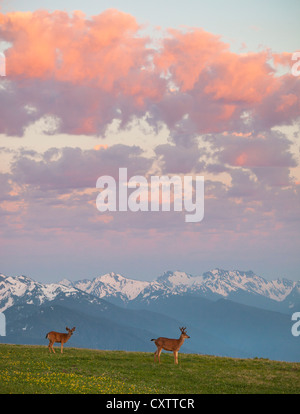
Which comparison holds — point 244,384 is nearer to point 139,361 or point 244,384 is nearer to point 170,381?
point 170,381

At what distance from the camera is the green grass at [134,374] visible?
35438 mm

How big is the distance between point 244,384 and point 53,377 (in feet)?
51.3

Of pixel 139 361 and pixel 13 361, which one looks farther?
pixel 139 361

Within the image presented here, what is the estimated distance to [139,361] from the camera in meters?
48.9

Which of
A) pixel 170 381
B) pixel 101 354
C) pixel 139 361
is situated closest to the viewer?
pixel 170 381

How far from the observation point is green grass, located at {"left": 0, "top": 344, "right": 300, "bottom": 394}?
116ft

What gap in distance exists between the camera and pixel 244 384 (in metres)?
40.2

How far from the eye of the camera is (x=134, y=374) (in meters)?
42.2
